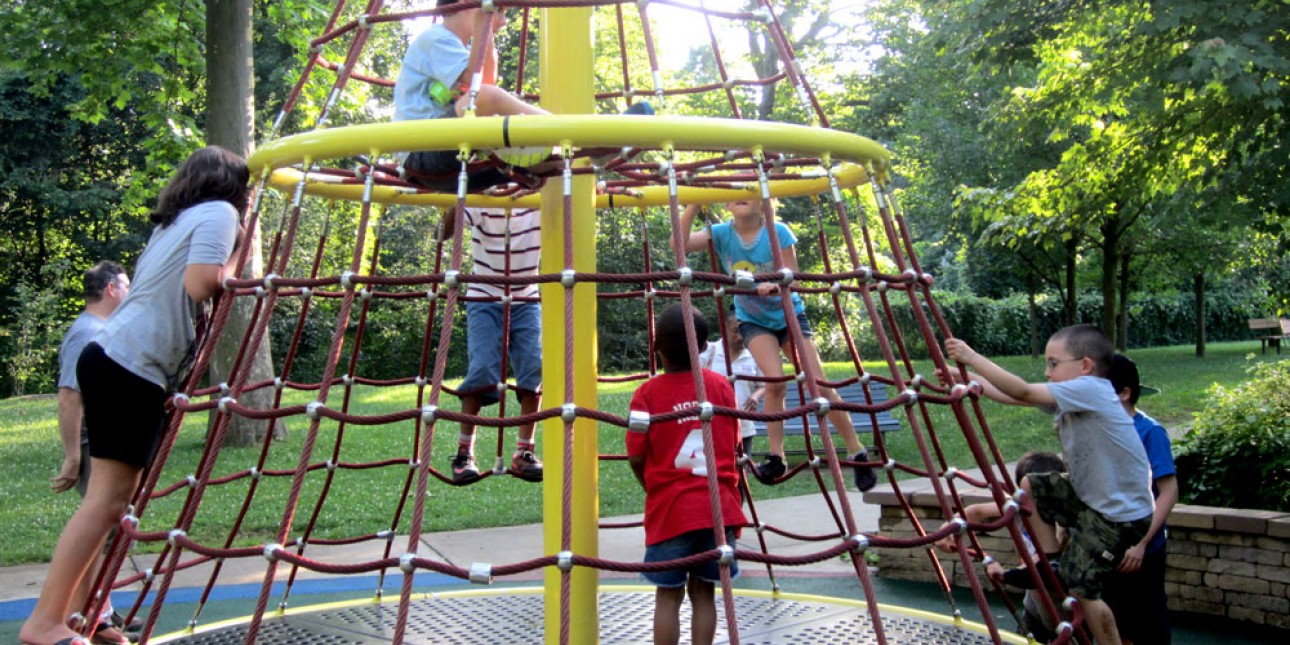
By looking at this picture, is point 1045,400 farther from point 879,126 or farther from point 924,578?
point 879,126

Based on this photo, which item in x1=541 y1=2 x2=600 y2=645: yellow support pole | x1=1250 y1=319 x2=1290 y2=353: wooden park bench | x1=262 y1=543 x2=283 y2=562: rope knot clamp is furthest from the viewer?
x1=1250 y1=319 x2=1290 y2=353: wooden park bench

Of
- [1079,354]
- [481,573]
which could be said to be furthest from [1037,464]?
[481,573]

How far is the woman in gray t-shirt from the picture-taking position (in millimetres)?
2879

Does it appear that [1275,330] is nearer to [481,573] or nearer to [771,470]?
[771,470]

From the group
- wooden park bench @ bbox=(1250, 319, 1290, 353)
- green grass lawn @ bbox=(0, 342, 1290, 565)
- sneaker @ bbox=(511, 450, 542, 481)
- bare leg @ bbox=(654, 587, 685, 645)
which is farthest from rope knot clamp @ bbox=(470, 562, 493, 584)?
wooden park bench @ bbox=(1250, 319, 1290, 353)

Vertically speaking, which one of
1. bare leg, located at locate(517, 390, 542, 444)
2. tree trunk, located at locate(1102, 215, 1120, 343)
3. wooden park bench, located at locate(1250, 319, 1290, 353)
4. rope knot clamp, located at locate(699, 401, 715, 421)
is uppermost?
tree trunk, located at locate(1102, 215, 1120, 343)

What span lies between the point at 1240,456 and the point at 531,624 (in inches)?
133

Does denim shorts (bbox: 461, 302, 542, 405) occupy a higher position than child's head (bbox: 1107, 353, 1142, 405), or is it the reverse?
denim shorts (bbox: 461, 302, 542, 405)

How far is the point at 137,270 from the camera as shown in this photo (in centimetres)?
292

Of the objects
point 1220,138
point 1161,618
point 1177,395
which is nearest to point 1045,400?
point 1161,618

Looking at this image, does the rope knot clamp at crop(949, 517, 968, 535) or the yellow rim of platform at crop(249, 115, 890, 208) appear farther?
the rope knot clamp at crop(949, 517, 968, 535)

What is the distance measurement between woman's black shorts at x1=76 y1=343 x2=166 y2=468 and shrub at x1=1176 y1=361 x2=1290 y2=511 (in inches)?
170

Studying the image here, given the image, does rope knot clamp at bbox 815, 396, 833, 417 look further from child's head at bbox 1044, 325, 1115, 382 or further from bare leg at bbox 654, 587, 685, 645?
child's head at bbox 1044, 325, 1115, 382

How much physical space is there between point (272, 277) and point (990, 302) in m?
25.6
